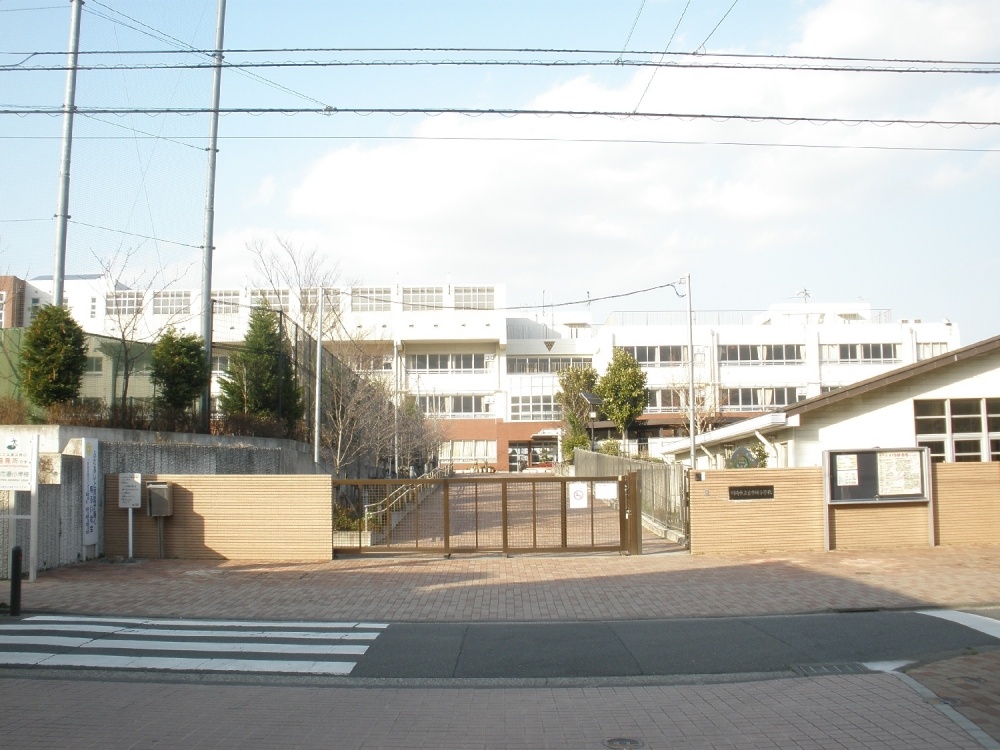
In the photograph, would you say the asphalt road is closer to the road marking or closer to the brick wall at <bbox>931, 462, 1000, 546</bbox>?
the road marking

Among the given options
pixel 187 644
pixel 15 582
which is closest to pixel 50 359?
pixel 15 582

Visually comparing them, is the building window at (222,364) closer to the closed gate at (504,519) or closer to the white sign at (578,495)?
the closed gate at (504,519)

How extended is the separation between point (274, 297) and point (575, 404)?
77.3 feet

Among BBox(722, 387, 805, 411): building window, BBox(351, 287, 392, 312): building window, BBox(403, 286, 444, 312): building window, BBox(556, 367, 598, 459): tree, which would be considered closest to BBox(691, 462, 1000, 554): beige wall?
BBox(556, 367, 598, 459): tree

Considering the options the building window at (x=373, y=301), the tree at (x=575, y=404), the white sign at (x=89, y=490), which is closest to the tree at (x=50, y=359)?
the white sign at (x=89, y=490)

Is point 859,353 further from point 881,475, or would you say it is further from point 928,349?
point 881,475

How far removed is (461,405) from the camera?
72625 millimetres

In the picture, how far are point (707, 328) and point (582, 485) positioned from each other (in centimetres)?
4828

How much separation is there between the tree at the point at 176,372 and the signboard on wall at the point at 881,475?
15446 millimetres

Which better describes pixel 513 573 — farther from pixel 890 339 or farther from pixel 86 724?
pixel 890 339

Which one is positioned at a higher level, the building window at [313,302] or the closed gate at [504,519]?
the building window at [313,302]

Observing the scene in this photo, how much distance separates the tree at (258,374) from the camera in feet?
89.4

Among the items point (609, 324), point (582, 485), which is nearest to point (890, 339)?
point (609, 324)

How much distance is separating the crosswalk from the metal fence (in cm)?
910
